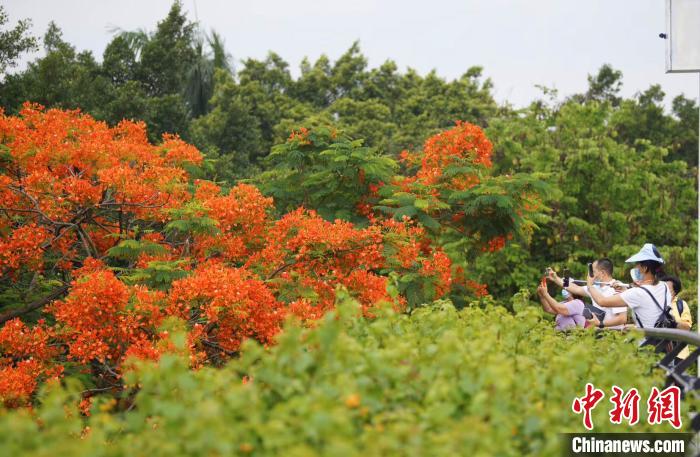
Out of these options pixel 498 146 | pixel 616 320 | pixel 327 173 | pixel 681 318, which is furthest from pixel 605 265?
pixel 498 146

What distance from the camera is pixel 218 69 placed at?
31.2 m

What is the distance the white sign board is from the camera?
811 centimetres

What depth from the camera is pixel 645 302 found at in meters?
6.68

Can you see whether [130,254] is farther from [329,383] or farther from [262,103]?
[262,103]

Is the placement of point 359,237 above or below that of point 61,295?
above

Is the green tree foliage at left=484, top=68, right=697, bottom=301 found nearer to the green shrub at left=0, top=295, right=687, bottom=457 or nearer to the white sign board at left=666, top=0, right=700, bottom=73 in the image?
the white sign board at left=666, top=0, right=700, bottom=73

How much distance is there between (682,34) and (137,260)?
5504 millimetres

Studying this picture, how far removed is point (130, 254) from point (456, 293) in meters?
4.72

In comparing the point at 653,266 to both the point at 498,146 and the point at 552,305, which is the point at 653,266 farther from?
the point at 498,146

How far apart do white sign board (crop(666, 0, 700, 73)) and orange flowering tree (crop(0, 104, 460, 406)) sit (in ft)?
9.39

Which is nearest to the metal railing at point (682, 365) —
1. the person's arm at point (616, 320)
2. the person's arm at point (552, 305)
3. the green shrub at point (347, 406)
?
the green shrub at point (347, 406)

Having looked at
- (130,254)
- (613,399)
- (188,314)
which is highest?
(130,254)

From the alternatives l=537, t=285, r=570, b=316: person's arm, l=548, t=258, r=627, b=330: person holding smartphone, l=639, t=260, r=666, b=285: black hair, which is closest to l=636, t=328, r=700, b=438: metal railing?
l=639, t=260, r=666, b=285: black hair

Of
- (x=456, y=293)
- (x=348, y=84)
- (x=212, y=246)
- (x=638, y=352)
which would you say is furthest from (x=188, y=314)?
(x=348, y=84)
